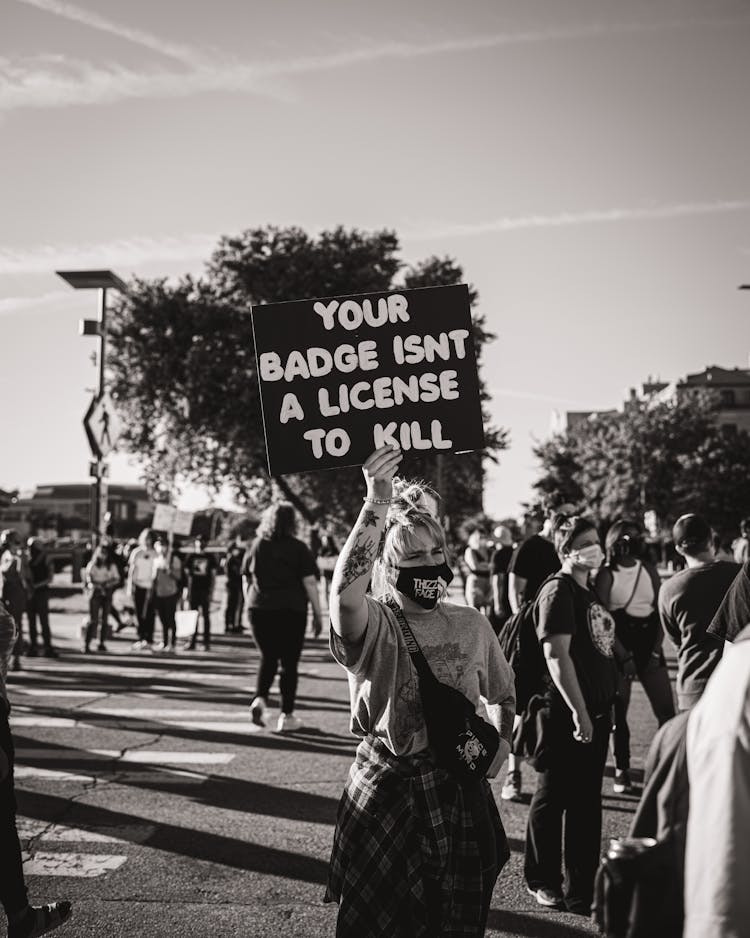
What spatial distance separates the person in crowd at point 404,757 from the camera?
116 inches

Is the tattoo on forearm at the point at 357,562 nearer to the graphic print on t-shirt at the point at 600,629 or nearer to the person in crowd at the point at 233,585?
the graphic print on t-shirt at the point at 600,629

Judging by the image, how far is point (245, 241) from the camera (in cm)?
3122

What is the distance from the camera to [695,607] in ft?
16.9

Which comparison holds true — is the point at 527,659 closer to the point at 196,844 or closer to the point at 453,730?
the point at 453,730

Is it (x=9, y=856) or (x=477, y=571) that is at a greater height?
(x=477, y=571)

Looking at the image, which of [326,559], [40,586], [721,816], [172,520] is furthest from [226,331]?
[721,816]

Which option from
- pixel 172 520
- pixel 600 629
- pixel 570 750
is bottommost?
pixel 570 750

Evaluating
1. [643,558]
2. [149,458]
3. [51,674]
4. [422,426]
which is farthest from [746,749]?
[149,458]

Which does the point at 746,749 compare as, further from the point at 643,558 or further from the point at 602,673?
the point at 643,558

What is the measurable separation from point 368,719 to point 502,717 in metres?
0.54

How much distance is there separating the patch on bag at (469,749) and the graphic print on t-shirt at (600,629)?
1.78 meters

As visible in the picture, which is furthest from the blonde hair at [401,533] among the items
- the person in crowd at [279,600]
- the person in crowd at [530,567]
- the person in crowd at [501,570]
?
the person in crowd at [501,570]

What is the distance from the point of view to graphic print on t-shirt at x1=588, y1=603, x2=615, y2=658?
15.3 feet

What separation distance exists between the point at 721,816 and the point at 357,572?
1.45 meters
